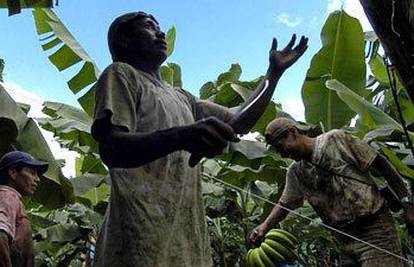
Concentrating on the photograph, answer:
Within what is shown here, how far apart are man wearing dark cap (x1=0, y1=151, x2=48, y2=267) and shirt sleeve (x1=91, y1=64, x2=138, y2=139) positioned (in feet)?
4.12

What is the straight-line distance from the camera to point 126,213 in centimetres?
165

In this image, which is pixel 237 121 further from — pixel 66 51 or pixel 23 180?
pixel 66 51

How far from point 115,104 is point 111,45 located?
0.41 metres

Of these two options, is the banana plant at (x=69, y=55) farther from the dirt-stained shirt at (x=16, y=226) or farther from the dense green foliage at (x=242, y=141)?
the dirt-stained shirt at (x=16, y=226)

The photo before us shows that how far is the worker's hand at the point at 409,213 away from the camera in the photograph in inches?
118

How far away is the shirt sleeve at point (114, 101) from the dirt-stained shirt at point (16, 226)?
1.31m

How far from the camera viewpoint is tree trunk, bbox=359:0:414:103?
1753 millimetres

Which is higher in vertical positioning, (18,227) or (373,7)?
(373,7)

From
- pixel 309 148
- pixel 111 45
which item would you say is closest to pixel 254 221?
pixel 309 148

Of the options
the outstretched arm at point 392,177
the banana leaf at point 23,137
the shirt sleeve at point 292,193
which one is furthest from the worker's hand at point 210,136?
the banana leaf at point 23,137

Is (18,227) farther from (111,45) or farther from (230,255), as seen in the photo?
(230,255)

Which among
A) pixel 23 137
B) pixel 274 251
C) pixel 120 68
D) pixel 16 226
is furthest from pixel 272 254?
pixel 23 137

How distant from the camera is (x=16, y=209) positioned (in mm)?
2898

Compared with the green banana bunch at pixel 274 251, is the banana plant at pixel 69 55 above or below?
above
